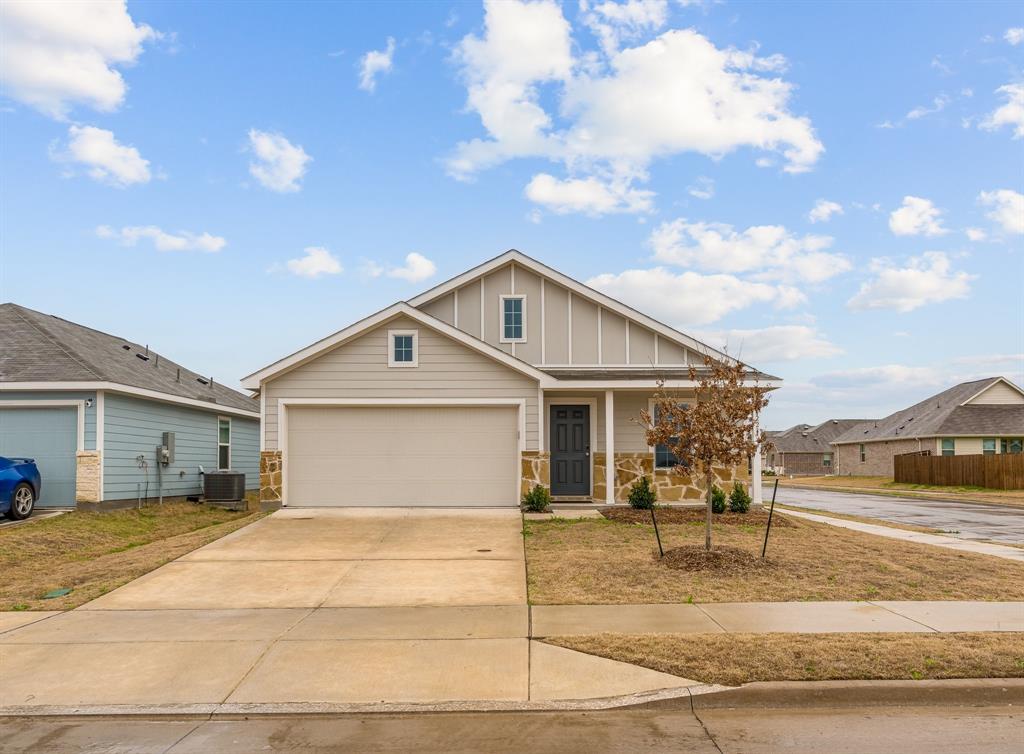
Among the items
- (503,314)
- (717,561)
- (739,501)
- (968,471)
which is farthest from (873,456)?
(717,561)

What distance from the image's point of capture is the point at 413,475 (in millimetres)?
17844

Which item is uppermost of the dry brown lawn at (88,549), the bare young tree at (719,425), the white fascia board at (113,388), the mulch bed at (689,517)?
the white fascia board at (113,388)

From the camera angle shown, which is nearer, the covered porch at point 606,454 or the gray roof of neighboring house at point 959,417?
the covered porch at point 606,454

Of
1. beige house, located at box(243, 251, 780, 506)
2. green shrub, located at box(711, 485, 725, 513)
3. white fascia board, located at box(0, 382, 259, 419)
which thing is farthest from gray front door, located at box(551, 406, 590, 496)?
white fascia board, located at box(0, 382, 259, 419)

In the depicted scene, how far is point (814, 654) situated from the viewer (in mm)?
6988

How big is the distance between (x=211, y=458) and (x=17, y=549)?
10.8 metres

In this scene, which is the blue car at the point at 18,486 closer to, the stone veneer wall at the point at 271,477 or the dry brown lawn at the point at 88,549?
the dry brown lawn at the point at 88,549

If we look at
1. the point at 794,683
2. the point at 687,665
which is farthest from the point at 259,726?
the point at 794,683

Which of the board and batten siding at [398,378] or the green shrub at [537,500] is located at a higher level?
the board and batten siding at [398,378]

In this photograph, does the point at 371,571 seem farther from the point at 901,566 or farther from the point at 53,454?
Answer: the point at 53,454

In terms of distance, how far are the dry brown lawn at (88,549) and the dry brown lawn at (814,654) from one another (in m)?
6.86

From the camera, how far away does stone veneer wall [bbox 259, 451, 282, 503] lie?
57.6 feet

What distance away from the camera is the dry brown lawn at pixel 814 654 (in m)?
6.59

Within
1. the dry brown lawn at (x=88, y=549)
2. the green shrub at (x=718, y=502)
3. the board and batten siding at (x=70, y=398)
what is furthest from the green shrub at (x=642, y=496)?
the board and batten siding at (x=70, y=398)
